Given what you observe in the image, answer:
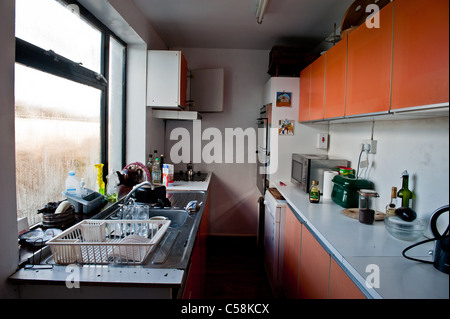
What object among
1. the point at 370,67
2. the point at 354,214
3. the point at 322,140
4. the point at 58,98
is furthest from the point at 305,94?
the point at 58,98

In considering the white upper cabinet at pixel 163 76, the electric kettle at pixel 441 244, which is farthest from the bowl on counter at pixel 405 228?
the white upper cabinet at pixel 163 76

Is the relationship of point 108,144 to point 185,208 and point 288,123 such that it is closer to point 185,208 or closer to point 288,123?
point 185,208

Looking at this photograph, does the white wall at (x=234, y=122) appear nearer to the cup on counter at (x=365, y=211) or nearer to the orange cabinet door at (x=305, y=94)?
the orange cabinet door at (x=305, y=94)

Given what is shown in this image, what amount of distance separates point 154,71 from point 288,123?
58.7 inches

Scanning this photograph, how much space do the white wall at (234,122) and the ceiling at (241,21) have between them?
0.17 m

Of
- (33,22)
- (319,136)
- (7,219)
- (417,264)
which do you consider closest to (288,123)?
(319,136)

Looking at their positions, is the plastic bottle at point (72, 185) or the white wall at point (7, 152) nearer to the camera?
the white wall at point (7, 152)

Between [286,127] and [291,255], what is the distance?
53.9 inches

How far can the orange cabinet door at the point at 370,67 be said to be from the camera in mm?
1401

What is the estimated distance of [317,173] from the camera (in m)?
2.38

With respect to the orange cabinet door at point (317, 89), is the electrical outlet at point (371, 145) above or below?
below

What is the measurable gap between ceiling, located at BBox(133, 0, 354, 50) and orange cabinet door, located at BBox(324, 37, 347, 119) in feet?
1.64

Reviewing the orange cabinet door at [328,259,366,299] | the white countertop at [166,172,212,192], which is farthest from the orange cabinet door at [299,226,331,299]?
the white countertop at [166,172,212,192]

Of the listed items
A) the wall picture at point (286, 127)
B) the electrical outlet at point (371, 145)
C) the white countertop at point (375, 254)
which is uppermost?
the wall picture at point (286, 127)
